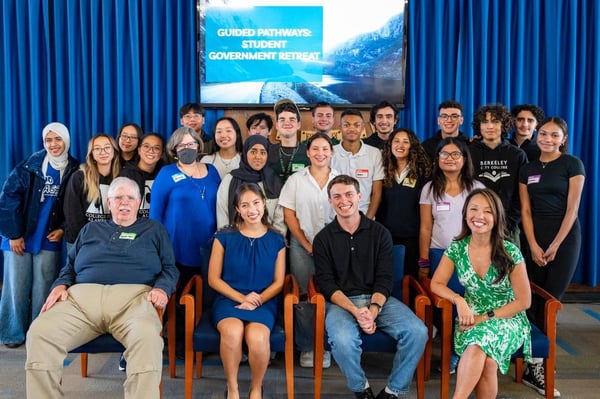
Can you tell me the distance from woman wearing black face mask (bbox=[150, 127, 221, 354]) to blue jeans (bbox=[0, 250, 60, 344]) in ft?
3.35

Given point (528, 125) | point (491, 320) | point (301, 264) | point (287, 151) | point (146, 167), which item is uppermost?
point (528, 125)

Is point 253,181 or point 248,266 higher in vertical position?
point 253,181

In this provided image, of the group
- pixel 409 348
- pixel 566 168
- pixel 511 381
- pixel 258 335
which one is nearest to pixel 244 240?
pixel 258 335

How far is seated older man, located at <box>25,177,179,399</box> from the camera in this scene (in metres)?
2.41

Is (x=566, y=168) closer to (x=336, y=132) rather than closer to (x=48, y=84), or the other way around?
(x=336, y=132)

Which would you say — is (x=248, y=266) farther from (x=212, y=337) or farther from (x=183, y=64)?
(x=183, y=64)

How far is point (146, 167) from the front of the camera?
350cm

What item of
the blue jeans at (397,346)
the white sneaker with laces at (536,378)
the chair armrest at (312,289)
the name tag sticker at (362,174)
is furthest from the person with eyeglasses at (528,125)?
the chair armrest at (312,289)

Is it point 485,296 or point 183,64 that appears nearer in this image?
point 485,296

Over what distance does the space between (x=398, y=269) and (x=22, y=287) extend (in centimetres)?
262

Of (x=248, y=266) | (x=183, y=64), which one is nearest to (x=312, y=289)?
(x=248, y=266)

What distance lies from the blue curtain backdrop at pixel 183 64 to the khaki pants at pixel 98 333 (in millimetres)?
2182

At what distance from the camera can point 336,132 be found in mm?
4523

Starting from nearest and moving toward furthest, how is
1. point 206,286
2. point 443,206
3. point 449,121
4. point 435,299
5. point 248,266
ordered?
point 435,299 → point 248,266 → point 206,286 → point 443,206 → point 449,121
